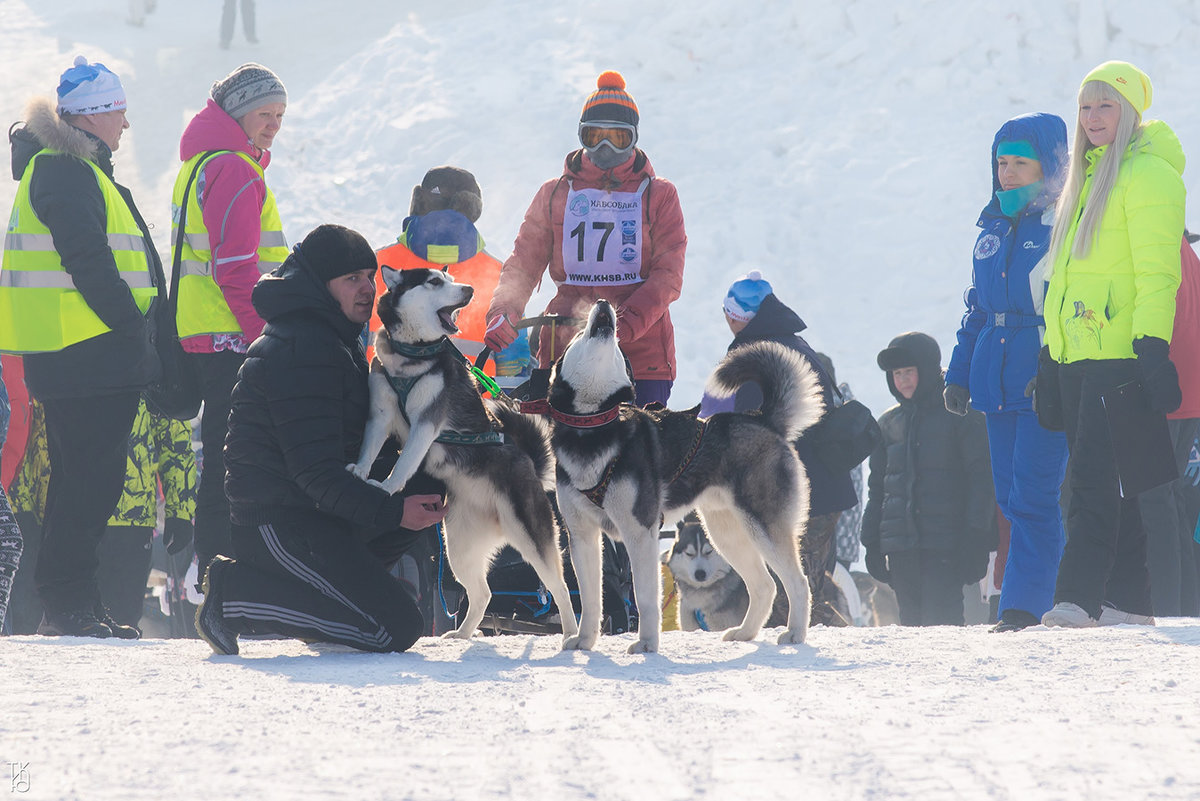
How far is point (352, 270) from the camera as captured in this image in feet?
13.0

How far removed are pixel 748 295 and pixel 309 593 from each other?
9.57 ft

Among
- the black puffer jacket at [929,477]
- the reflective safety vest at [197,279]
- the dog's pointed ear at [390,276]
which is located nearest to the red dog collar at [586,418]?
the dog's pointed ear at [390,276]

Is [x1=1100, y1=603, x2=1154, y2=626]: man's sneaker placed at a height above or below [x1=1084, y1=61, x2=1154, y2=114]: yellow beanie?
below

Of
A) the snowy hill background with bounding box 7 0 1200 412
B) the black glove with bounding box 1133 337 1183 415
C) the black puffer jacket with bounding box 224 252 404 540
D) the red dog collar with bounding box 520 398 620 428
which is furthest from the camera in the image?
the snowy hill background with bounding box 7 0 1200 412

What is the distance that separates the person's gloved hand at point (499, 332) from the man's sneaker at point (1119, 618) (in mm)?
2346

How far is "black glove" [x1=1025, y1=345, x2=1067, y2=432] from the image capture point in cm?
455

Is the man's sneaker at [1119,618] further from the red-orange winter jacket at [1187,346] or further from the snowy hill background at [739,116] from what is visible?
the snowy hill background at [739,116]

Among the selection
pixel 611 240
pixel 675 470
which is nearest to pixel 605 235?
pixel 611 240

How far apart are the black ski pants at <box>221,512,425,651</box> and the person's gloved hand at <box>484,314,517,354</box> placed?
49.5 inches

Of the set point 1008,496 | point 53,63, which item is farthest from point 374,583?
point 53,63

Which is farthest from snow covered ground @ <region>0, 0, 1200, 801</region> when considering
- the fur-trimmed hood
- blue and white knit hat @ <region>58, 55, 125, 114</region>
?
blue and white knit hat @ <region>58, 55, 125, 114</region>

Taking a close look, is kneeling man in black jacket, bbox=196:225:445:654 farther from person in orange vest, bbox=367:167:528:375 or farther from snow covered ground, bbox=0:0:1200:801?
person in orange vest, bbox=367:167:528:375

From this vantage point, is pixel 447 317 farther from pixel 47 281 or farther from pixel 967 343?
pixel 967 343

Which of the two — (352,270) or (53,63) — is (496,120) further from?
(352,270)
